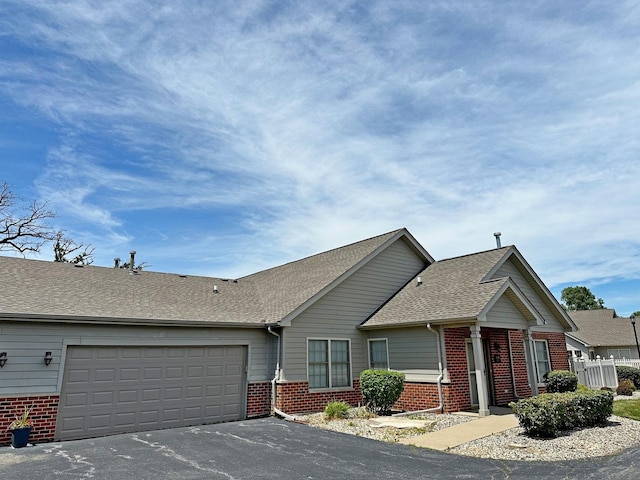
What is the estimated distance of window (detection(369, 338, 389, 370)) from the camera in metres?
14.4

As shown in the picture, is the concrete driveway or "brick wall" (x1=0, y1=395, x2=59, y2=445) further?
"brick wall" (x1=0, y1=395, x2=59, y2=445)

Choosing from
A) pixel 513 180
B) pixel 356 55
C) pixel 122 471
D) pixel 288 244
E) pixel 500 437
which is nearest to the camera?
pixel 122 471

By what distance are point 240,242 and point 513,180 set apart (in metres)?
12.5

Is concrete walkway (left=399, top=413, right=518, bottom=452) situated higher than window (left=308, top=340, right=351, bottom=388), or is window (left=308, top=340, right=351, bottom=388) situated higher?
window (left=308, top=340, right=351, bottom=388)

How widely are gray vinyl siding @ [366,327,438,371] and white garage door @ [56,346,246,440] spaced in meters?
4.78

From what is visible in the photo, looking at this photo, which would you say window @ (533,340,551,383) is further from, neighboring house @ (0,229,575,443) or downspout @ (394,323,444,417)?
downspout @ (394,323,444,417)

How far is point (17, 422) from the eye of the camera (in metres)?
9.43

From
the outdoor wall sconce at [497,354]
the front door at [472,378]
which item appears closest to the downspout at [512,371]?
the outdoor wall sconce at [497,354]

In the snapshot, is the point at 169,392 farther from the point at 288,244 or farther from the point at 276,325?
→ the point at 288,244

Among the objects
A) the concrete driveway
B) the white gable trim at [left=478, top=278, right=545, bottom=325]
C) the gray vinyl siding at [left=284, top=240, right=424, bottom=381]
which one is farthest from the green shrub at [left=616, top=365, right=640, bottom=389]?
the concrete driveway

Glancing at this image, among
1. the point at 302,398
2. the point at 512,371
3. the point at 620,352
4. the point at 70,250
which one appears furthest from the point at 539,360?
the point at 70,250

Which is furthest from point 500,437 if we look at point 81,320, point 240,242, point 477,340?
point 240,242

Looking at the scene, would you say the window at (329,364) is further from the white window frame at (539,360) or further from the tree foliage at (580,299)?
the tree foliage at (580,299)

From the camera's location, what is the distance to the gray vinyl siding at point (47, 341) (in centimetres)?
997
